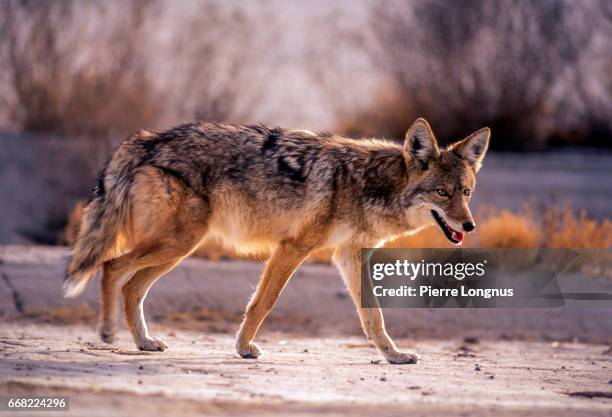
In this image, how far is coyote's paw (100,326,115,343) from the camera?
641 centimetres

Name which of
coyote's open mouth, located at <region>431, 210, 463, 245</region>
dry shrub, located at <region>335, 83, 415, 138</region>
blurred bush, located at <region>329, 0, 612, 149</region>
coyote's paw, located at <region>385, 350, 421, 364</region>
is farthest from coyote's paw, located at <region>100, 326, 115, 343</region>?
dry shrub, located at <region>335, 83, 415, 138</region>

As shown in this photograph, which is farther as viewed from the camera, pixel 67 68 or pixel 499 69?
pixel 499 69

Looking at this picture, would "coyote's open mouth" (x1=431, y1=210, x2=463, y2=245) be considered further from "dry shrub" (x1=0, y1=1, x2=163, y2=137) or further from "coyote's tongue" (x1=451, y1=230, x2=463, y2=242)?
"dry shrub" (x1=0, y1=1, x2=163, y2=137)

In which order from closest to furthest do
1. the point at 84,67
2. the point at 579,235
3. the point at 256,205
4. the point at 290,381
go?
1. the point at 290,381
2. the point at 256,205
3. the point at 579,235
4. the point at 84,67

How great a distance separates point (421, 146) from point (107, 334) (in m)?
2.55

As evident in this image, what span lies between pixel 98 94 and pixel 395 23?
6.12m

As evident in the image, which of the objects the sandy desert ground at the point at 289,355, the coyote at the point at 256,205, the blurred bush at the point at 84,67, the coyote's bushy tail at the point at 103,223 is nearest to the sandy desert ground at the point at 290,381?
the sandy desert ground at the point at 289,355

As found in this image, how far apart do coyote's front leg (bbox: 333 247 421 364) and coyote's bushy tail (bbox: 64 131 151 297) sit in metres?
1.60

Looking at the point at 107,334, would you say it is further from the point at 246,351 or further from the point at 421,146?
the point at 421,146

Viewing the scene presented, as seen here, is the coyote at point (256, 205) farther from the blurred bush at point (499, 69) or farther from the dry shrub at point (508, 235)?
the blurred bush at point (499, 69)

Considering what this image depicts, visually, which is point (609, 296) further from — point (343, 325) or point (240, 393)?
point (240, 393)

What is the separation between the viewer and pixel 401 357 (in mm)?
6750

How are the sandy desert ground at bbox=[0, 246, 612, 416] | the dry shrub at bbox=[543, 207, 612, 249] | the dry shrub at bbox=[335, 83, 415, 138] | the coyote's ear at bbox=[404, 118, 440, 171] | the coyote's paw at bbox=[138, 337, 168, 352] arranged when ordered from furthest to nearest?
the dry shrub at bbox=[335, 83, 415, 138], the dry shrub at bbox=[543, 207, 612, 249], the coyote's ear at bbox=[404, 118, 440, 171], the coyote's paw at bbox=[138, 337, 168, 352], the sandy desert ground at bbox=[0, 246, 612, 416]

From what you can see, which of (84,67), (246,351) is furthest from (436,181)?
(84,67)
